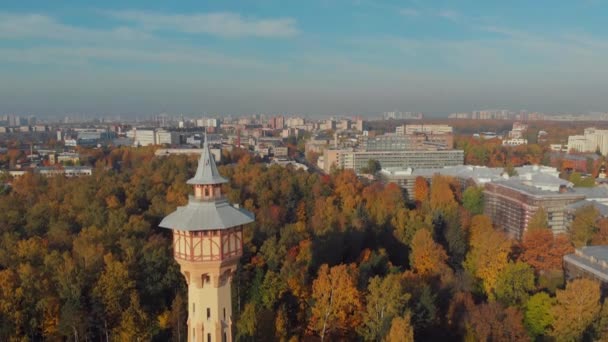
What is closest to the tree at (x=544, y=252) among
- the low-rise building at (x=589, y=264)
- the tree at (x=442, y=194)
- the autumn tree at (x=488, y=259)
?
the low-rise building at (x=589, y=264)

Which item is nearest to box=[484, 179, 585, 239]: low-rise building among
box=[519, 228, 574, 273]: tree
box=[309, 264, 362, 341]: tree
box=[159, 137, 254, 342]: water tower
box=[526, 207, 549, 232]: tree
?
box=[526, 207, 549, 232]: tree

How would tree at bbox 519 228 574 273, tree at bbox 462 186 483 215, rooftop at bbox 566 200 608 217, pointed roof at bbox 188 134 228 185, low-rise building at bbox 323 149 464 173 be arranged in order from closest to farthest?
pointed roof at bbox 188 134 228 185
tree at bbox 519 228 574 273
rooftop at bbox 566 200 608 217
tree at bbox 462 186 483 215
low-rise building at bbox 323 149 464 173

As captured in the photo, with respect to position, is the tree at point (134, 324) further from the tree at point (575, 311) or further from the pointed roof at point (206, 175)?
the tree at point (575, 311)

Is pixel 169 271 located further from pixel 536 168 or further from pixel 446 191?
pixel 536 168

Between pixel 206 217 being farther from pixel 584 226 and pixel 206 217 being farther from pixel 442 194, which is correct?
pixel 442 194

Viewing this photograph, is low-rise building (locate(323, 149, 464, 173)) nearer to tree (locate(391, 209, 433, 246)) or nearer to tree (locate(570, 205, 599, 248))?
tree (locate(391, 209, 433, 246))

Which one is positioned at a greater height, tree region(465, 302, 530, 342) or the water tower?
the water tower

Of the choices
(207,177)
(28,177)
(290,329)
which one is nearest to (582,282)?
(290,329)
